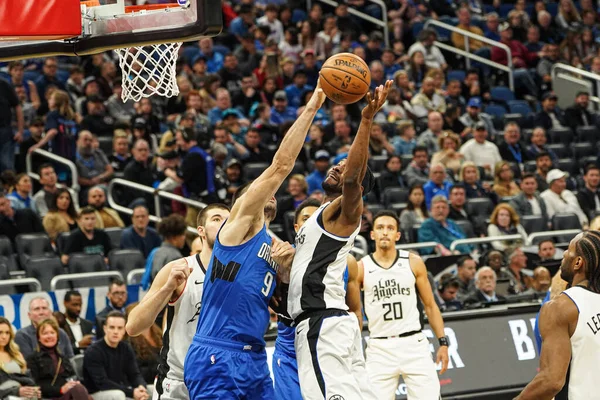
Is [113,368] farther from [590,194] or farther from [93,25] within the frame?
[590,194]

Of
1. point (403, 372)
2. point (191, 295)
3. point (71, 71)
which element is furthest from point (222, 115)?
point (191, 295)

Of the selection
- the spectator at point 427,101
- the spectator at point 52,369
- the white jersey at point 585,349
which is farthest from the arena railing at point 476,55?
the white jersey at point 585,349

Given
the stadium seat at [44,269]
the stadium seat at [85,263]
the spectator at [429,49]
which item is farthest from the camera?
the spectator at [429,49]

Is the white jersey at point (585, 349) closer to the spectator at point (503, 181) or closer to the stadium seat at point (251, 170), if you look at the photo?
the stadium seat at point (251, 170)

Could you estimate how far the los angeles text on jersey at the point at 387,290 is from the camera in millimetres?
9461

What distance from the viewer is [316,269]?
6.69 m

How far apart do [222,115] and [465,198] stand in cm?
372

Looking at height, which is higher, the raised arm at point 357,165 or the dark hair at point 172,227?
the raised arm at point 357,165

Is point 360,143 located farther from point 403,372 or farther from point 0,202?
point 0,202

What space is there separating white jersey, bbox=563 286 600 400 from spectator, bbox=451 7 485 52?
15.6 metres

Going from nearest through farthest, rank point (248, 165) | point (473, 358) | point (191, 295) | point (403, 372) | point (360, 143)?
point (360, 143)
point (191, 295)
point (403, 372)
point (473, 358)
point (248, 165)

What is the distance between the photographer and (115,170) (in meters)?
14.5

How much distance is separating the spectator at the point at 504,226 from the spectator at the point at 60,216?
5.61 meters

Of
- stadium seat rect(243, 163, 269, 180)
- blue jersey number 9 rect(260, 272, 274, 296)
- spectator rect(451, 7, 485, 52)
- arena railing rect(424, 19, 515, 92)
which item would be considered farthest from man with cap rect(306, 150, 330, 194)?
blue jersey number 9 rect(260, 272, 274, 296)
